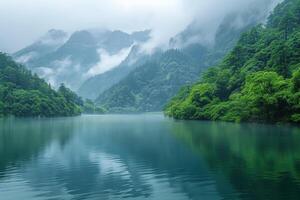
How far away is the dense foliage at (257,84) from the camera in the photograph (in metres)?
80.0

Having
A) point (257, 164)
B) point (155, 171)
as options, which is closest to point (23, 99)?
point (155, 171)

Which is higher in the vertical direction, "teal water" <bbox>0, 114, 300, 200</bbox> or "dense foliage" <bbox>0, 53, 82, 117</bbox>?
"dense foliage" <bbox>0, 53, 82, 117</bbox>

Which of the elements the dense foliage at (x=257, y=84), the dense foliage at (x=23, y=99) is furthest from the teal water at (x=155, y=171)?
the dense foliage at (x=23, y=99)

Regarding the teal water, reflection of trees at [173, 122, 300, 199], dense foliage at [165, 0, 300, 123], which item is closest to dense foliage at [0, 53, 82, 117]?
dense foliage at [165, 0, 300, 123]

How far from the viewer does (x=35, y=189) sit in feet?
82.3

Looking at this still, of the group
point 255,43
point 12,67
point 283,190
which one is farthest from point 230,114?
point 12,67

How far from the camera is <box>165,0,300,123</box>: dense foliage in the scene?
8000 cm

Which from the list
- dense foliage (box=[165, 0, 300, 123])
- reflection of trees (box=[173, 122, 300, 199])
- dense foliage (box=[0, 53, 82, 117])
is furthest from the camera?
dense foliage (box=[0, 53, 82, 117])

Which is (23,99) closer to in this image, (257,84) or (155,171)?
(257,84)

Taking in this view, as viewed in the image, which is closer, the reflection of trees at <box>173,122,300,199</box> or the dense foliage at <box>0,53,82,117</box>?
the reflection of trees at <box>173,122,300,199</box>

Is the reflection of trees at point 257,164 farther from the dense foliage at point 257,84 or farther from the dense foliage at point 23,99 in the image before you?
the dense foliage at point 23,99

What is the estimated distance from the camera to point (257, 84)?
8462cm

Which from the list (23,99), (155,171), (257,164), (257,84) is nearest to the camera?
(155,171)

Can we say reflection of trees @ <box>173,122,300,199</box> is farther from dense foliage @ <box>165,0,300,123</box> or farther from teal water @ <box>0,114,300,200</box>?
dense foliage @ <box>165,0,300,123</box>
